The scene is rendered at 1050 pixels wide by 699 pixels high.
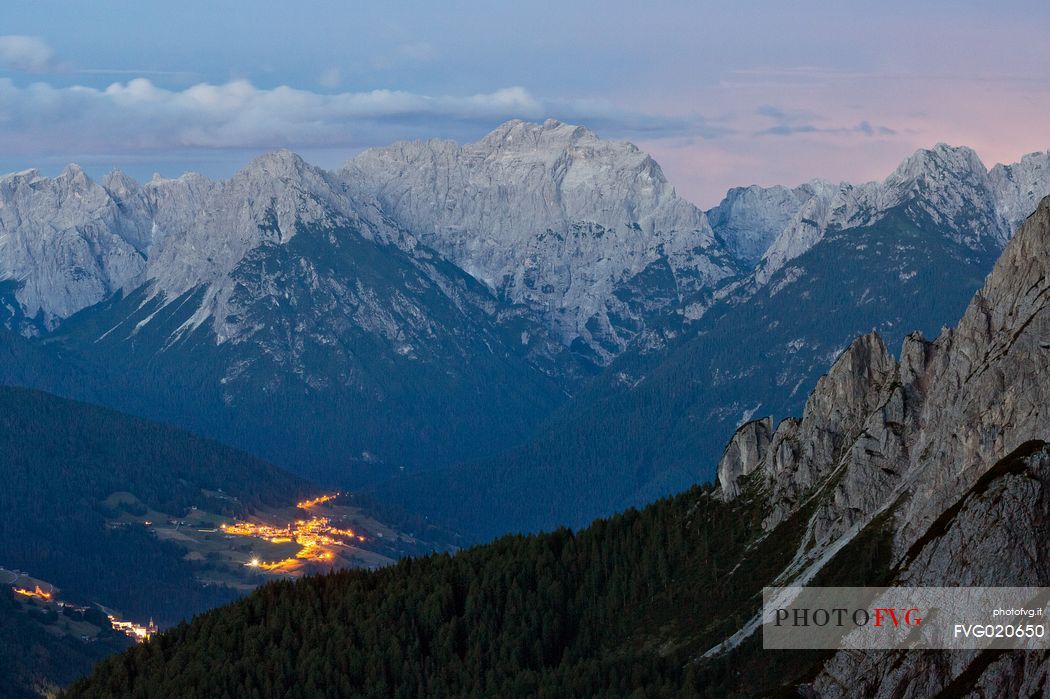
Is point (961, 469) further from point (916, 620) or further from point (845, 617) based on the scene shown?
point (916, 620)

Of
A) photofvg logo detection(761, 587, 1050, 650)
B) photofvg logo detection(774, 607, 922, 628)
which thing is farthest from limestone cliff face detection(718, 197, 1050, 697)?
photofvg logo detection(774, 607, 922, 628)

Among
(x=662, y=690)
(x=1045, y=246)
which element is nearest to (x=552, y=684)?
(x=662, y=690)

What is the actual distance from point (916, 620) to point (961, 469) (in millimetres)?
21841

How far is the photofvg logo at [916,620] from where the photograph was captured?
132 m

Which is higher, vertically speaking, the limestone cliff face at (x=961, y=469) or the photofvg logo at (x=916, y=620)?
the limestone cliff face at (x=961, y=469)

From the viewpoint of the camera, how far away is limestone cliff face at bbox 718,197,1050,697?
138125mm

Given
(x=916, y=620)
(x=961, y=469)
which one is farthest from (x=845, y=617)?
(x=961, y=469)

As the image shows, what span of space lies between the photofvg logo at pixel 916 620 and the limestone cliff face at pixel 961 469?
4.57ft

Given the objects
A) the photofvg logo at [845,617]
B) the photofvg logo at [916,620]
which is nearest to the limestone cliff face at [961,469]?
the photofvg logo at [916,620]

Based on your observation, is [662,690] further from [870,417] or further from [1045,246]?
[1045,246]

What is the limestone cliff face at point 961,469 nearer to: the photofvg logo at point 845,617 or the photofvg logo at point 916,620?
the photofvg logo at point 916,620

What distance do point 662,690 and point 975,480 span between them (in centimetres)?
4419

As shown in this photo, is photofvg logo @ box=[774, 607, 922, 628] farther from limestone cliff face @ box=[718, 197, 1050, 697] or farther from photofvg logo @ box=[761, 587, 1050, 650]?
limestone cliff face @ box=[718, 197, 1050, 697]

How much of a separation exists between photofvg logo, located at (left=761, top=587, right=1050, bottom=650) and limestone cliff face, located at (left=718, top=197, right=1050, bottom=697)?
139 cm
